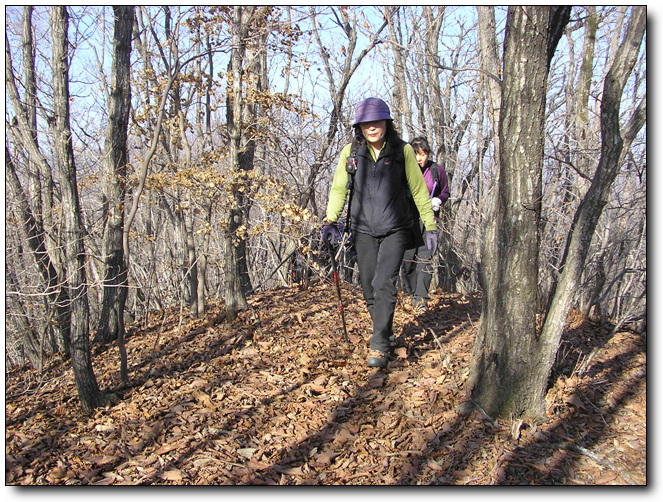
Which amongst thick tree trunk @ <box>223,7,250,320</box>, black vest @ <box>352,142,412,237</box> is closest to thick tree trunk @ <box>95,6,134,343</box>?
thick tree trunk @ <box>223,7,250,320</box>

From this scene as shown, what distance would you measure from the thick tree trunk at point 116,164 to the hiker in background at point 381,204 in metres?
2.81

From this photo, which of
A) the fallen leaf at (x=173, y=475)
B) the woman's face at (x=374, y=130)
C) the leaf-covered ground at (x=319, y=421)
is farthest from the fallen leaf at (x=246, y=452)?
the woman's face at (x=374, y=130)

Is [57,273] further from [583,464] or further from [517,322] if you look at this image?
[583,464]

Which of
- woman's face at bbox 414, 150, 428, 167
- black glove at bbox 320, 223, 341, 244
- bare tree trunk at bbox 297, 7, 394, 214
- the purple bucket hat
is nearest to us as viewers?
the purple bucket hat

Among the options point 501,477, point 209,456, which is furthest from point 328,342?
point 501,477

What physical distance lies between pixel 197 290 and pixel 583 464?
4.75 m

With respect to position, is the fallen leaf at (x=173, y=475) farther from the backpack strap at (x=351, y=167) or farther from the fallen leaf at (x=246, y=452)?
the backpack strap at (x=351, y=167)

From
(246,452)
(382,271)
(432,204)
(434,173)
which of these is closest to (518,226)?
(382,271)

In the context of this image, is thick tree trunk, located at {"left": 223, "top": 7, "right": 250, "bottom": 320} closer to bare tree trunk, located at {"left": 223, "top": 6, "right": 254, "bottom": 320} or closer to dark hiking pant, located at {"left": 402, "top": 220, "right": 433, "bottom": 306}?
bare tree trunk, located at {"left": 223, "top": 6, "right": 254, "bottom": 320}

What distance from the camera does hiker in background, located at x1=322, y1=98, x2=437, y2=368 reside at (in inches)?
171

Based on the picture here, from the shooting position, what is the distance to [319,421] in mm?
3805

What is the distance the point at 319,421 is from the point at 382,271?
1.39 metres

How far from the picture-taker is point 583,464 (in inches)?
126

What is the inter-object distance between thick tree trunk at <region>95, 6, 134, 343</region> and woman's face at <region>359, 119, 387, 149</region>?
3032mm
